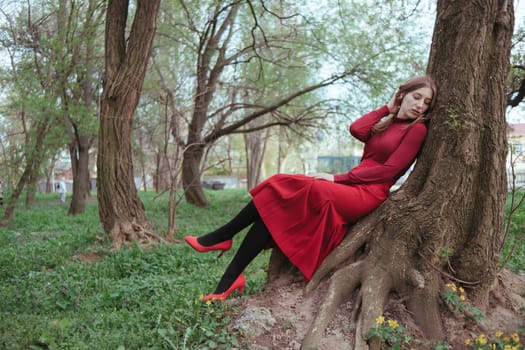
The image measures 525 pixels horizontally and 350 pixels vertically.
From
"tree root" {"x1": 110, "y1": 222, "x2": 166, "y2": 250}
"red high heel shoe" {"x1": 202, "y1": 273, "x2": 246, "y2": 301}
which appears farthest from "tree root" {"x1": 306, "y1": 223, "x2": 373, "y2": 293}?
"tree root" {"x1": 110, "y1": 222, "x2": 166, "y2": 250}

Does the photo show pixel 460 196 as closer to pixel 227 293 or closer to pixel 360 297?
pixel 360 297

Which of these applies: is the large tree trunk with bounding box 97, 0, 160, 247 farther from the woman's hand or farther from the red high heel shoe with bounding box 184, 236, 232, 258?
the woman's hand

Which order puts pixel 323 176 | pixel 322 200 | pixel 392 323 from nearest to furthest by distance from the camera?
pixel 392 323
pixel 322 200
pixel 323 176

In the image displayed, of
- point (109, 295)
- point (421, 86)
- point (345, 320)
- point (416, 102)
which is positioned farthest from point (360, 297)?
point (109, 295)

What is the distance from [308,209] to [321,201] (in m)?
0.11

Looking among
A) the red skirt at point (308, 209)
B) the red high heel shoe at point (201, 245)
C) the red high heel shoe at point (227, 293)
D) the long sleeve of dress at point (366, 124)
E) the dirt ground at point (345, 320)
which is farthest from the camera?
the long sleeve of dress at point (366, 124)

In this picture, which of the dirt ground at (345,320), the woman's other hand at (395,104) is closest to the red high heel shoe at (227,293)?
the dirt ground at (345,320)

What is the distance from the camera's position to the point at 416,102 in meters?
3.21

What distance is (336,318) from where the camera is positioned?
2.95 metres

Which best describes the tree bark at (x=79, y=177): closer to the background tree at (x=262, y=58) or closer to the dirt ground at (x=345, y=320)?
the background tree at (x=262, y=58)

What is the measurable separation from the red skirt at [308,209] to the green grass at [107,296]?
25.8 inches

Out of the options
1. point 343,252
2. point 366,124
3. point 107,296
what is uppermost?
point 366,124

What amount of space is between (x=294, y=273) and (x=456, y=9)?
2154 mm

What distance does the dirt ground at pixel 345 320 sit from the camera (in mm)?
2812
